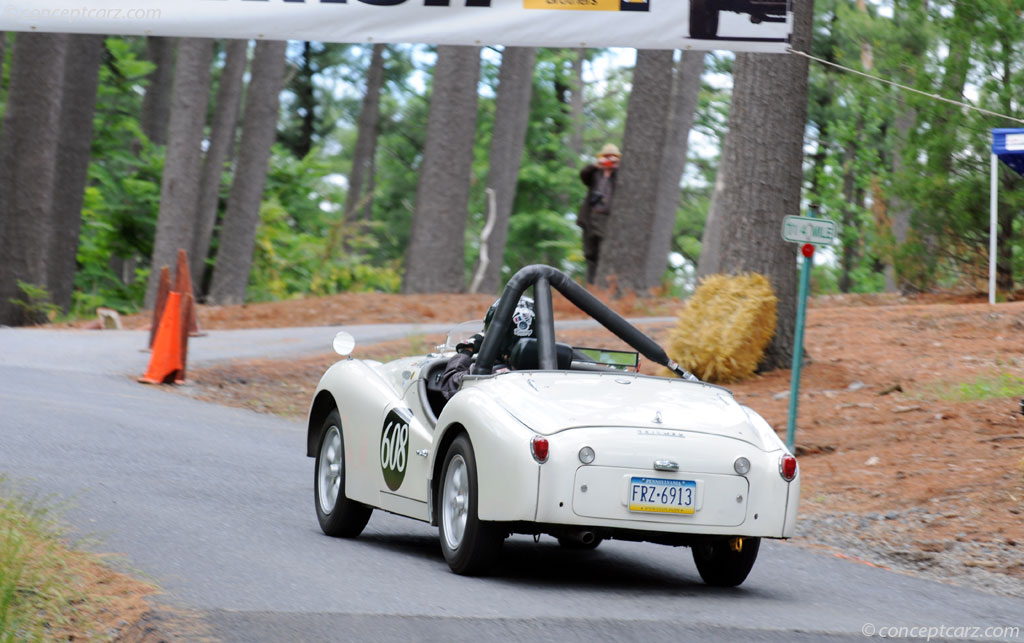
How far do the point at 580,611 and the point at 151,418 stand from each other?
7735 mm

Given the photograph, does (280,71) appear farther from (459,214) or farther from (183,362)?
(183,362)

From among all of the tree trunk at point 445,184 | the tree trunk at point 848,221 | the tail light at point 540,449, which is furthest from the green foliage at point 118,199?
the tail light at point 540,449

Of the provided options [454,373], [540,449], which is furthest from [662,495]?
Answer: [454,373]

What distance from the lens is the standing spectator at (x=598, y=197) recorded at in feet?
84.7

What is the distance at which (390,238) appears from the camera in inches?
A: 1978

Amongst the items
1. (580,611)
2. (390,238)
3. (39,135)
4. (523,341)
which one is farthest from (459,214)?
(390,238)

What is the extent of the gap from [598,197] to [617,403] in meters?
18.5

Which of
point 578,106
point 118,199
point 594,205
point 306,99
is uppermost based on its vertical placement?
point 578,106

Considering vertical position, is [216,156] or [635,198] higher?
[216,156]

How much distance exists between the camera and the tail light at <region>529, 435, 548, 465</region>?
7016 millimetres

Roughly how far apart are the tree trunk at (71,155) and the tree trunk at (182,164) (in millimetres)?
1936

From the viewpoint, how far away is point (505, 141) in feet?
116

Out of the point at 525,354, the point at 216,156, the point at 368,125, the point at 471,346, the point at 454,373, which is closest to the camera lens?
the point at 525,354

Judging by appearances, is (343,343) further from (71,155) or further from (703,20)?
(71,155)
